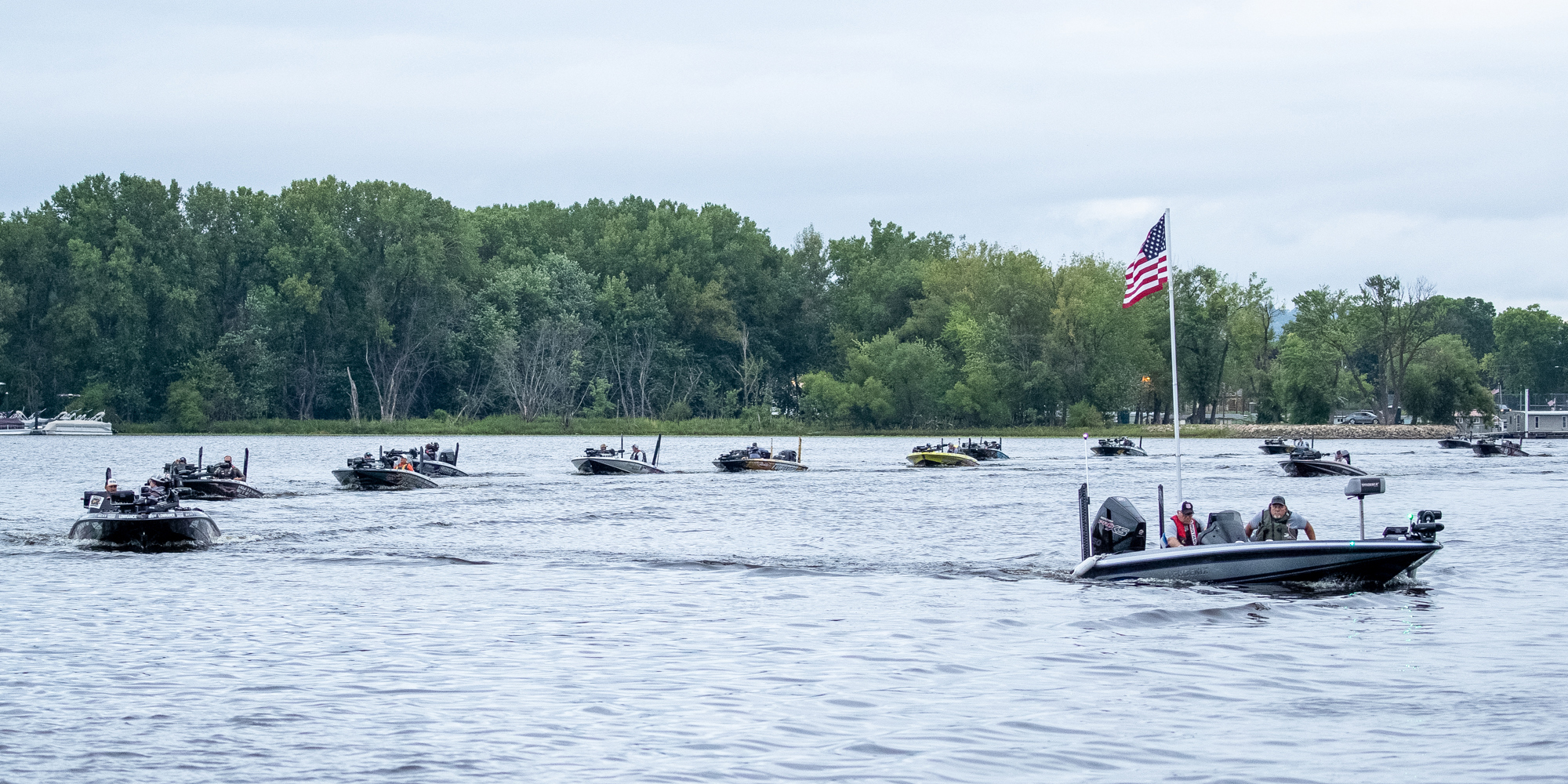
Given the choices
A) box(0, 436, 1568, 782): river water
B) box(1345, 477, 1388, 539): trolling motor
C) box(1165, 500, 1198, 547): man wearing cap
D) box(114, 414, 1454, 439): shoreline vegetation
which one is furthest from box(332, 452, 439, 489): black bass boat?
box(114, 414, 1454, 439): shoreline vegetation

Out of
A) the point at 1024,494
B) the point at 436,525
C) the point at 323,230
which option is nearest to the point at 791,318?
the point at 323,230

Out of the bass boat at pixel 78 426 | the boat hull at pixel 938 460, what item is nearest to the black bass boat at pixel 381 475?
the boat hull at pixel 938 460

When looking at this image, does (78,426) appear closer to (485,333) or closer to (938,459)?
(485,333)

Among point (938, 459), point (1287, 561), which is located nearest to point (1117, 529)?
point (1287, 561)

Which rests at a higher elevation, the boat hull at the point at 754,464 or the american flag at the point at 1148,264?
the american flag at the point at 1148,264

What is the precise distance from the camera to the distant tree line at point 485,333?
13250cm

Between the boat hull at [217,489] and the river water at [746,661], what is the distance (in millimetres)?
8777

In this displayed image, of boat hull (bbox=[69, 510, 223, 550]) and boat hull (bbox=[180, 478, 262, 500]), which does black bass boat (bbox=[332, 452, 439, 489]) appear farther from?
boat hull (bbox=[69, 510, 223, 550])

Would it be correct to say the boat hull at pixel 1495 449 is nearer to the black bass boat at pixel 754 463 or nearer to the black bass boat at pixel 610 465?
the black bass boat at pixel 754 463

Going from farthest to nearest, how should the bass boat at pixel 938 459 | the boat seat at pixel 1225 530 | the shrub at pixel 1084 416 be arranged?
the shrub at pixel 1084 416
the bass boat at pixel 938 459
the boat seat at pixel 1225 530

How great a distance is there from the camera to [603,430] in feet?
450

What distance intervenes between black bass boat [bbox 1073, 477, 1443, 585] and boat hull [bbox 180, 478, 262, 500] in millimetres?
36129

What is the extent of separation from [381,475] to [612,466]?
48.5ft

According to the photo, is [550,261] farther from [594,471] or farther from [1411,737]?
[1411,737]
